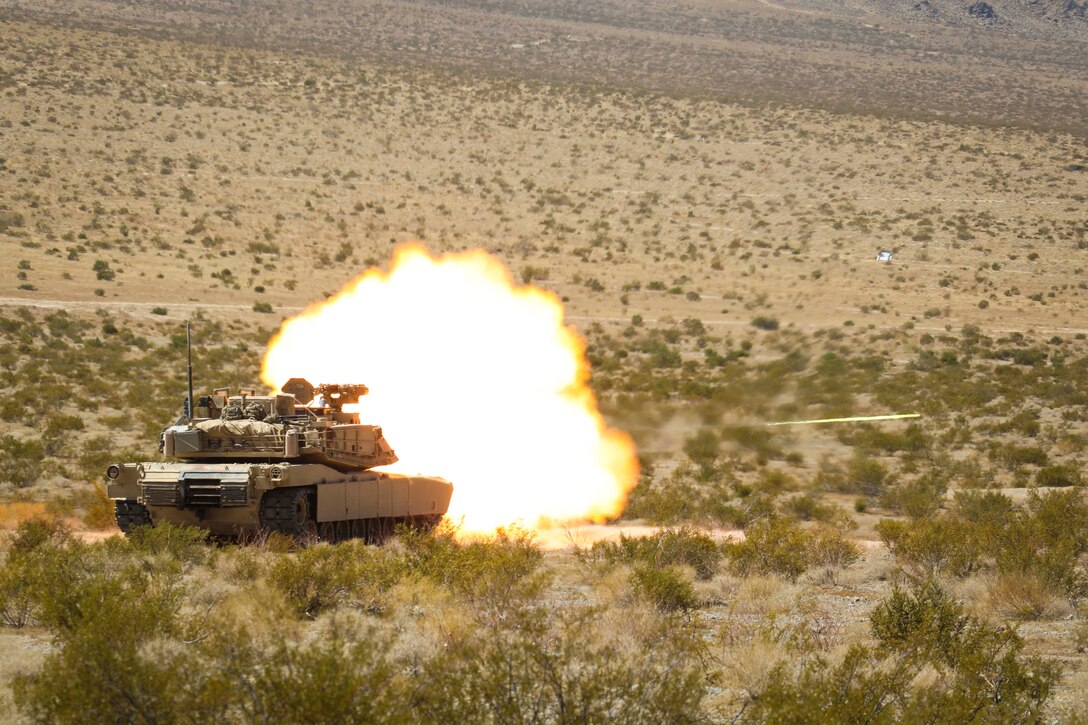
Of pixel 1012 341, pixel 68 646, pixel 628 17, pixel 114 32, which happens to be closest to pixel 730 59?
pixel 628 17

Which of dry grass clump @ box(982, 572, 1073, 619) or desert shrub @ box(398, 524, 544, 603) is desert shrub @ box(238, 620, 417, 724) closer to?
desert shrub @ box(398, 524, 544, 603)

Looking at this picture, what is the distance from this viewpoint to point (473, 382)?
80.0 feet

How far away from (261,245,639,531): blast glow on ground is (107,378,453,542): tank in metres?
1.81

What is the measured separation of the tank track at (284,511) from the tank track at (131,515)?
1.65 m

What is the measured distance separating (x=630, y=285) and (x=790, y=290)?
6.17 m

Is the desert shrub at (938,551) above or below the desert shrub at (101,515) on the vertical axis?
above

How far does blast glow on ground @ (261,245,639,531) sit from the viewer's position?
22.9m

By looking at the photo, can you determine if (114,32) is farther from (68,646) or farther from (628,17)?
(68,646)

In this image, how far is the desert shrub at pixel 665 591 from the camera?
13961mm

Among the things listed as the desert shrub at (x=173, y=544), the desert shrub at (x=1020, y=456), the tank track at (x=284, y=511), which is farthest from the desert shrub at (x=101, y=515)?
the desert shrub at (x=1020, y=456)

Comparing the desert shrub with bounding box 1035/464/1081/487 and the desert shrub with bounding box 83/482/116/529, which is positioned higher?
the desert shrub with bounding box 83/482/116/529

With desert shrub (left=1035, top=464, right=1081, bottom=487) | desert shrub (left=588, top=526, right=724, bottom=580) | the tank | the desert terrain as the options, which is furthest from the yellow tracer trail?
desert shrub (left=588, top=526, right=724, bottom=580)

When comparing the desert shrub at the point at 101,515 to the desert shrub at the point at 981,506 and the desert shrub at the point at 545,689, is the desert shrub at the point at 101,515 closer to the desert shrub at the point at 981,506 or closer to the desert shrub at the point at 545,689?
the desert shrub at the point at 545,689

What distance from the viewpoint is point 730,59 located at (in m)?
90.0
